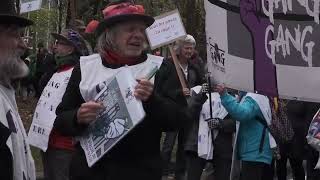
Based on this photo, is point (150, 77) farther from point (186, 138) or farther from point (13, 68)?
point (186, 138)

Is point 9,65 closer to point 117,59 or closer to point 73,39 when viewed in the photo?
point 117,59

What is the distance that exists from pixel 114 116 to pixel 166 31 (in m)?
4.91

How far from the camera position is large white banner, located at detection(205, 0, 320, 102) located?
324cm

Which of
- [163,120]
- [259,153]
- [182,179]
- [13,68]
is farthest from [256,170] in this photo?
[13,68]

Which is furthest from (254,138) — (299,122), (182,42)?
(182,42)

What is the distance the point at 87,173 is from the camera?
145 inches

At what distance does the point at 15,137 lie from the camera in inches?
112

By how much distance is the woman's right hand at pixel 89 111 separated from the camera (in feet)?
11.6

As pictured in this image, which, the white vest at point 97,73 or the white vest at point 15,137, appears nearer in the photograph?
the white vest at point 15,137

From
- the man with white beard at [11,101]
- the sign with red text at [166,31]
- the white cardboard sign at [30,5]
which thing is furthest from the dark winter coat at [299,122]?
the man with white beard at [11,101]

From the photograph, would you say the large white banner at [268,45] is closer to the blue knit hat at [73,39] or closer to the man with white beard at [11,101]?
the man with white beard at [11,101]

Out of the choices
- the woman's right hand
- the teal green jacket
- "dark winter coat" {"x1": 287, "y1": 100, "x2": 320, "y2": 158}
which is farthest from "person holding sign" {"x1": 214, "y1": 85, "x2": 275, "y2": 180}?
the woman's right hand

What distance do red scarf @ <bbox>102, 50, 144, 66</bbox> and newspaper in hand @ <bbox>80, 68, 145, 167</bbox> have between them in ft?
0.41

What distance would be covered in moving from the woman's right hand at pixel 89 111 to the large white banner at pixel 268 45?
2.45 feet
